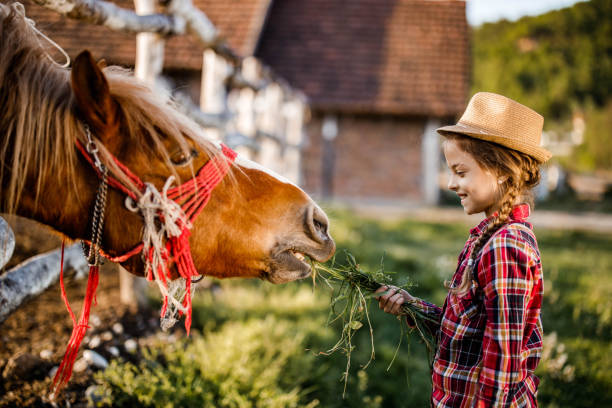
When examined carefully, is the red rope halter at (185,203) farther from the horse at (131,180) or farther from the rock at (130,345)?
the rock at (130,345)

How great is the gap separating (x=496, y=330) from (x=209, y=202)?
3.26 ft

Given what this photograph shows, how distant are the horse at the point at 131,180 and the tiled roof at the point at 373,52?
524 inches

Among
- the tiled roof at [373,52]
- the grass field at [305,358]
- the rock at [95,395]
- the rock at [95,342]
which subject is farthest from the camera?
the tiled roof at [373,52]

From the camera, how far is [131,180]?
1409 millimetres

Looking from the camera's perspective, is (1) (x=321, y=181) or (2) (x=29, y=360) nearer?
(2) (x=29, y=360)

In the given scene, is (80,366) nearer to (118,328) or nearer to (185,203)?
(118,328)

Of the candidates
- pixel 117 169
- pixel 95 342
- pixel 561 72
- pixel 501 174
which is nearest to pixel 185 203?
pixel 117 169

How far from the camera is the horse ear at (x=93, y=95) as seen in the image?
3.99 feet

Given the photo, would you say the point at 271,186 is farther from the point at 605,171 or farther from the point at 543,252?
the point at 605,171

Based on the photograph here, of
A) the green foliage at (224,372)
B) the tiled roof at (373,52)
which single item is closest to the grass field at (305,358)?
the green foliage at (224,372)

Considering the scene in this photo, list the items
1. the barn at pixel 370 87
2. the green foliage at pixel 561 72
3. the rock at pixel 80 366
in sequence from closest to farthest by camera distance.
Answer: the rock at pixel 80 366 < the barn at pixel 370 87 < the green foliage at pixel 561 72

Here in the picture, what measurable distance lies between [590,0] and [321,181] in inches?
2149

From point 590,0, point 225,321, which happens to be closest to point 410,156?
point 225,321

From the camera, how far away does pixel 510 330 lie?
4.51 feet
